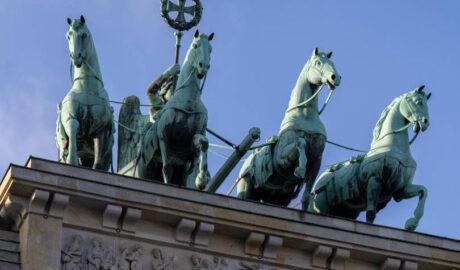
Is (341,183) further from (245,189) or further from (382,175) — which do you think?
(245,189)

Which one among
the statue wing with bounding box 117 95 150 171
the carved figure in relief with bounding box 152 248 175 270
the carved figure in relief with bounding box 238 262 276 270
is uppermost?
the statue wing with bounding box 117 95 150 171

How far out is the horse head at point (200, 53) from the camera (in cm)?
4266

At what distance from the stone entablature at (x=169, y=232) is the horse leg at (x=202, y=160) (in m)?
0.63

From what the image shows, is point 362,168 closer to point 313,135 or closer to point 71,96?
point 313,135

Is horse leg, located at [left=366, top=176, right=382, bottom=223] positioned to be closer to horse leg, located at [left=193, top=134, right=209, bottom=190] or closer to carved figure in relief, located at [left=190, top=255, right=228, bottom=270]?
horse leg, located at [left=193, top=134, right=209, bottom=190]

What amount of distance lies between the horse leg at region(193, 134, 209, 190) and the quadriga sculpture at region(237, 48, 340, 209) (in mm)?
1466

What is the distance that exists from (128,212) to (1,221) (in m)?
1.68

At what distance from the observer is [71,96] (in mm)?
42844

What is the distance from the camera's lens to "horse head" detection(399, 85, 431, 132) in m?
43.9

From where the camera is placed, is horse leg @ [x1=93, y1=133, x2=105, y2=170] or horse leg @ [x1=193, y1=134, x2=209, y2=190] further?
horse leg @ [x1=93, y1=133, x2=105, y2=170]

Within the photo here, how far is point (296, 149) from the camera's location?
43469mm

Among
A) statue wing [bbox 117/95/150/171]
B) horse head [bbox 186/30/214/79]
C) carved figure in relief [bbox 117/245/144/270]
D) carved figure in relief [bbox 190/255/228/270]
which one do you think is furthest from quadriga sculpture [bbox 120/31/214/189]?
statue wing [bbox 117/95/150/171]

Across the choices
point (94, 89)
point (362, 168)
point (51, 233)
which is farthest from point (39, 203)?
point (362, 168)

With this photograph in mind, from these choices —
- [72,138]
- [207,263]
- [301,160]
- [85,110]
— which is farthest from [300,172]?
[72,138]
